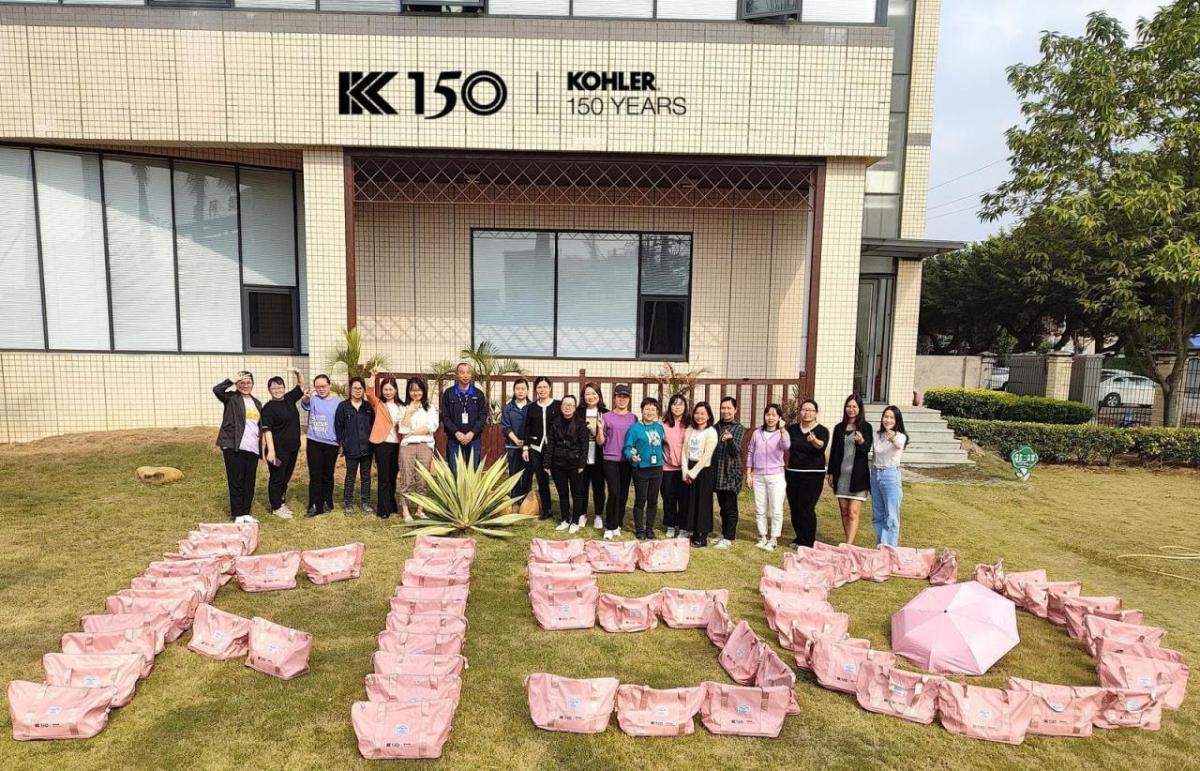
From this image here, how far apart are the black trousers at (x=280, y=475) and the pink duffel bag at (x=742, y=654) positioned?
208 inches

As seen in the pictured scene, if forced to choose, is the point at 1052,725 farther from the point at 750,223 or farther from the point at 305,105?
the point at 305,105

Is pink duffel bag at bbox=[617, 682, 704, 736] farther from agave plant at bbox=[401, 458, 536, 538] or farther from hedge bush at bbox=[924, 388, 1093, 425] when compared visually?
hedge bush at bbox=[924, 388, 1093, 425]

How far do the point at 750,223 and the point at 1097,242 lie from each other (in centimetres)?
687

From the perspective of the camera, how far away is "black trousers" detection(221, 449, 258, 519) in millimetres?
7078

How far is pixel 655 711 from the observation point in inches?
148

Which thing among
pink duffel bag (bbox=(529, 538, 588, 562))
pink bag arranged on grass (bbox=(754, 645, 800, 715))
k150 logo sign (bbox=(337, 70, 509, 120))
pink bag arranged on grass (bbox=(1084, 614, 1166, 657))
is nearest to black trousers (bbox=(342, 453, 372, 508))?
pink duffel bag (bbox=(529, 538, 588, 562))

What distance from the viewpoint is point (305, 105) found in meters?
9.54

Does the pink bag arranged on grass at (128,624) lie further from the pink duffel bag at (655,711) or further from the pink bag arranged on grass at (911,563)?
the pink bag arranged on grass at (911,563)

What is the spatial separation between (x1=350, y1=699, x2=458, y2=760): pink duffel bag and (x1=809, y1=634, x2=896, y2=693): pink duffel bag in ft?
7.99

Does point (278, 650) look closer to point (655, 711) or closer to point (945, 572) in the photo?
point (655, 711)

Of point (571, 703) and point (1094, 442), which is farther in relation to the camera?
point (1094, 442)

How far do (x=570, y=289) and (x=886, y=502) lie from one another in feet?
22.2

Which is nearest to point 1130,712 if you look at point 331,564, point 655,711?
point 655,711

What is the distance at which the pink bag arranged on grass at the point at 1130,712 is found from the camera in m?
3.96
